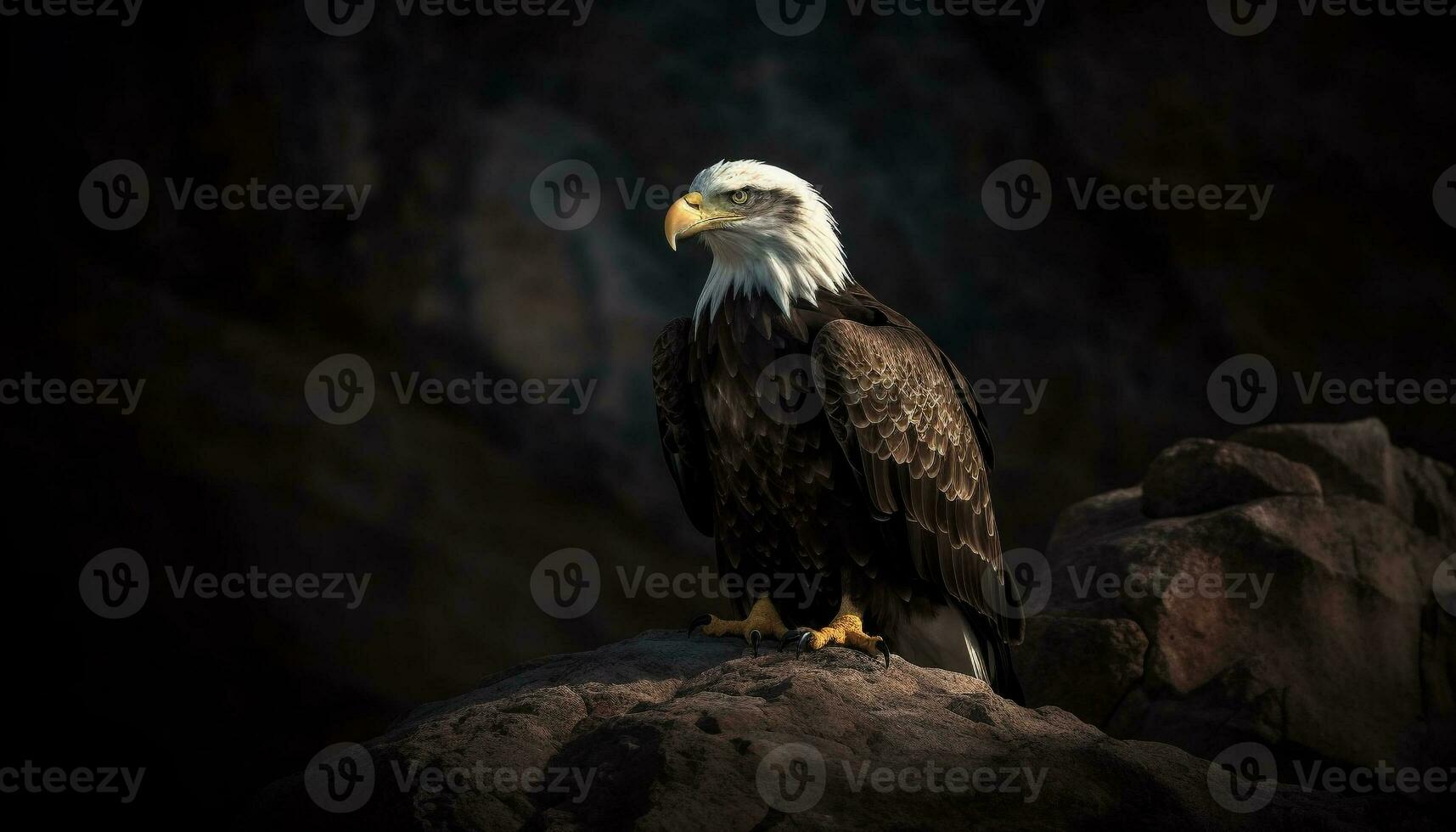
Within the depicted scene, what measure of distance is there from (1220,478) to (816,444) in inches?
148

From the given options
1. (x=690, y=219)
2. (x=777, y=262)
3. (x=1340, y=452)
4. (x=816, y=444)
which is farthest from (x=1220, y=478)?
(x=690, y=219)

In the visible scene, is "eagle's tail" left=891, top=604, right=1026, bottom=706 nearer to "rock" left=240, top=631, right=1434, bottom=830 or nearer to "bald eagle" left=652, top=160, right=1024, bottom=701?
"bald eagle" left=652, top=160, right=1024, bottom=701

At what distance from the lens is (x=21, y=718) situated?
29.7 ft

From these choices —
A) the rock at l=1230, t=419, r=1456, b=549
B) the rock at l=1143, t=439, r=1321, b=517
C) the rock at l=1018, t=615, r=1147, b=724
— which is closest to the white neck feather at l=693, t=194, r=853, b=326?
the rock at l=1018, t=615, r=1147, b=724

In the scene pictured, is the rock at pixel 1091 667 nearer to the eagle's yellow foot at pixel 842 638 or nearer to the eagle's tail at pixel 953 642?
the eagle's tail at pixel 953 642

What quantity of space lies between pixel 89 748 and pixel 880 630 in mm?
6517

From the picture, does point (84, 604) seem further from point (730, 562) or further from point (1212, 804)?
point (1212, 804)

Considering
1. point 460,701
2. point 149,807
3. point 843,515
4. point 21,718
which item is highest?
point 843,515

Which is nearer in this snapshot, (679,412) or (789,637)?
(789,637)

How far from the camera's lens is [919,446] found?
5.74 m

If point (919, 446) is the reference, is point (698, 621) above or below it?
below

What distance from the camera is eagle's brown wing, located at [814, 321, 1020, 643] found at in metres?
5.45

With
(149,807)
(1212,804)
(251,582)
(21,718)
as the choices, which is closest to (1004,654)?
(1212,804)

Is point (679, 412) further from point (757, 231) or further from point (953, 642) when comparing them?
point (953, 642)
